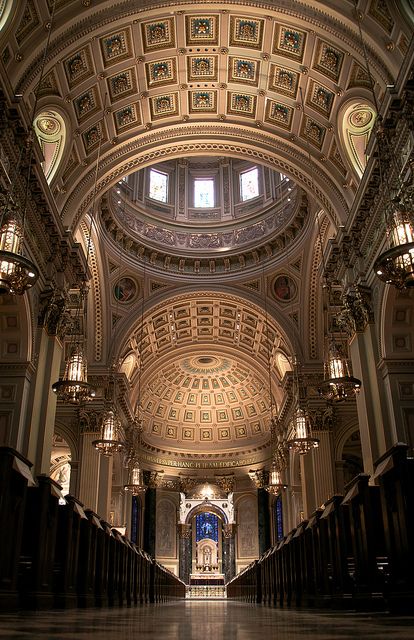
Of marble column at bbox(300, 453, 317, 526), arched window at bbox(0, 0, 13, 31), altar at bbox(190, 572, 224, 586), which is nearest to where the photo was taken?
arched window at bbox(0, 0, 13, 31)

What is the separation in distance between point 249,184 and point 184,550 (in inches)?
734

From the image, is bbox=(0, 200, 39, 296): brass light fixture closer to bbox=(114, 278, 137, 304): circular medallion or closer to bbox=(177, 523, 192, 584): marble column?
bbox=(114, 278, 137, 304): circular medallion

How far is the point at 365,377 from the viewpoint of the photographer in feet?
36.2

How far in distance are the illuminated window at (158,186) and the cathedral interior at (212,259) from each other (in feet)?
0.28

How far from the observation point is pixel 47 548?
6.07 metres

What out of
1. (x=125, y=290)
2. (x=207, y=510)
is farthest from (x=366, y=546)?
(x=207, y=510)

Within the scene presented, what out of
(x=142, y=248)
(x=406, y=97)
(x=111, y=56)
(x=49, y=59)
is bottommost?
(x=406, y=97)

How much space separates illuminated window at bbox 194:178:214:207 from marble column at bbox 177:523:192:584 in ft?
53.7

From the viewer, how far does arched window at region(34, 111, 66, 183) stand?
38.7ft

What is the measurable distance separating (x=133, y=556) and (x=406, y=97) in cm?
1001

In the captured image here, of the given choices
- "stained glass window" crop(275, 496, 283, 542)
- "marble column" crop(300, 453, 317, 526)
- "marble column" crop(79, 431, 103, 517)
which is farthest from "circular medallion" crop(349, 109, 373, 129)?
"stained glass window" crop(275, 496, 283, 542)

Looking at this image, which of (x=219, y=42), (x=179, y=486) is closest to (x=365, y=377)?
(x=219, y=42)

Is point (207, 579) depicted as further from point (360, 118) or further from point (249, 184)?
point (360, 118)

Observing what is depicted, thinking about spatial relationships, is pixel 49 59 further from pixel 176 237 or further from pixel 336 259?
pixel 176 237
